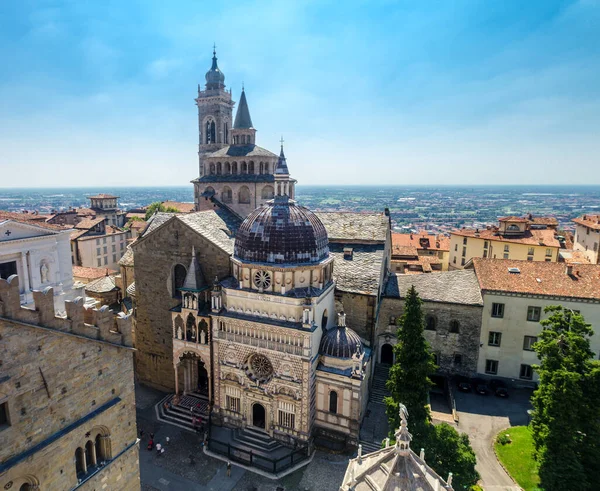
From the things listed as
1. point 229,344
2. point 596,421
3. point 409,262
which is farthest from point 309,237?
point 409,262

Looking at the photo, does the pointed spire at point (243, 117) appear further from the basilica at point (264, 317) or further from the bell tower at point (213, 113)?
the bell tower at point (213, 113)

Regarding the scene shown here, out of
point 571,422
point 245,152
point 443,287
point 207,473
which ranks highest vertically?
point 245,152

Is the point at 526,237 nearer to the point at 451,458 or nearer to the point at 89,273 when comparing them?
the point at 451,458

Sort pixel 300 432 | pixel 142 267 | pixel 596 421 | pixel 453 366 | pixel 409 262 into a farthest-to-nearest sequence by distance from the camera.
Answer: pixel 409 262, pixel 453 366, pixel 142 267, pixel 300 432, pixel 596 421

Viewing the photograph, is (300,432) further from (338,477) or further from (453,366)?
(453,366)

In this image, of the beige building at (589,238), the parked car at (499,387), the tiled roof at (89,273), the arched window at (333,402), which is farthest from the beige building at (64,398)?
the beige building at (589,238)

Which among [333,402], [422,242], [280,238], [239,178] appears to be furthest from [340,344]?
[422,242]
